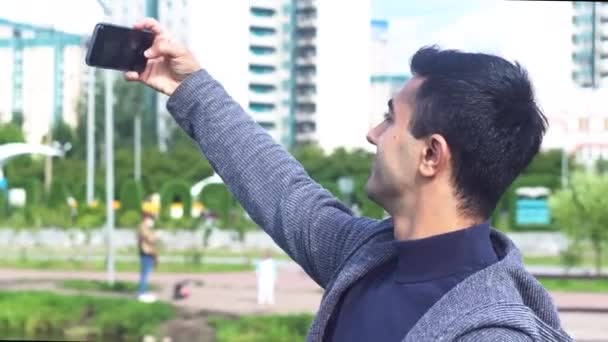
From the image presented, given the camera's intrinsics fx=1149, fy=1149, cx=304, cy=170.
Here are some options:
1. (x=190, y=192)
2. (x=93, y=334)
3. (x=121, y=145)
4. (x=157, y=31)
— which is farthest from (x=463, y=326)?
(x=121, y=145)

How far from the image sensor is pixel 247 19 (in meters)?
1.81

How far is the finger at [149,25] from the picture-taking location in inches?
39.8

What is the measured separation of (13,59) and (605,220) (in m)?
6.24

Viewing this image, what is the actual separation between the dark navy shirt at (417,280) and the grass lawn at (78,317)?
20.0 ft

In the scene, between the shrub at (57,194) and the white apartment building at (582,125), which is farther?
the white apartment building at (582,125)

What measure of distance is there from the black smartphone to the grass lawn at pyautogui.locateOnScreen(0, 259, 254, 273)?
1012cm

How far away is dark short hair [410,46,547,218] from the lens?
2.79 ft

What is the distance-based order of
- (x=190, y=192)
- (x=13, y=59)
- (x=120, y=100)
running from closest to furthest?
1. (x=13, y=59)
2. (x=190, y=192)
3. (x=120, y=100)

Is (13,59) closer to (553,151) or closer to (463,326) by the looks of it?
(553,151)

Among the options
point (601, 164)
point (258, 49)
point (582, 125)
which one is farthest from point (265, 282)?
point (582, 125)

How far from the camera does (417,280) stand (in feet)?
2.82

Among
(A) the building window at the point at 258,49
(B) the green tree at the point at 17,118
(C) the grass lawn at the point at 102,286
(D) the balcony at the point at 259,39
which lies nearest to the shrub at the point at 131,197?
(B) the green tree at the point at 17,118

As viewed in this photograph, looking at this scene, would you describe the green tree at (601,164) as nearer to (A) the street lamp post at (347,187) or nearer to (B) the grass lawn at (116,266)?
(B) the grass lawn at (116,266)

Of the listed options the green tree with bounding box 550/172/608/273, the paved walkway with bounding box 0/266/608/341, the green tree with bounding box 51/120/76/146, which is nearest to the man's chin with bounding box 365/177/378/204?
the paved walkway with bounding box 0/266/608/341
